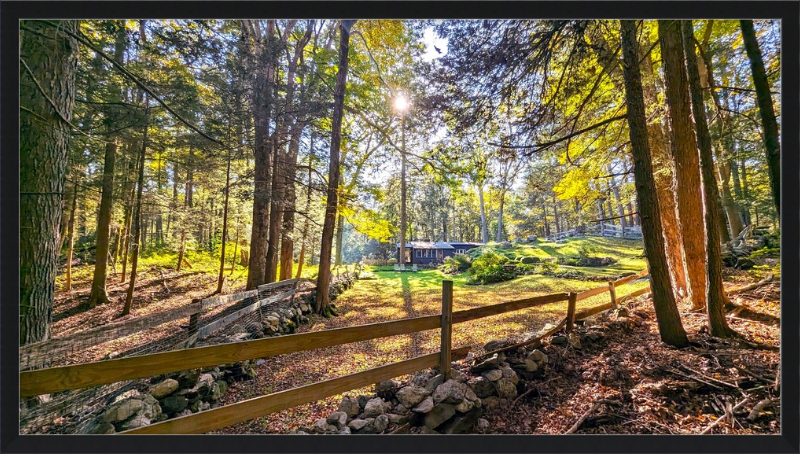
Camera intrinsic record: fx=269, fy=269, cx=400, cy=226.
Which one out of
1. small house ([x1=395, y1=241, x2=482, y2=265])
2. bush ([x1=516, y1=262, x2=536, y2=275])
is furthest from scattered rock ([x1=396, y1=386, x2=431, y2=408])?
small house ([x1=395, y1=241, x2=482, y2=265])

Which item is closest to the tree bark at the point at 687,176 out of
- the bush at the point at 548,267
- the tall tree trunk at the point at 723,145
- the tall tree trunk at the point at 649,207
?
the tall tree trunk at the point at 723,145

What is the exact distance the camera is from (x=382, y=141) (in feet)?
21.6

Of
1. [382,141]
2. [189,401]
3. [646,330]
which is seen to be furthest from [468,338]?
[382,141]

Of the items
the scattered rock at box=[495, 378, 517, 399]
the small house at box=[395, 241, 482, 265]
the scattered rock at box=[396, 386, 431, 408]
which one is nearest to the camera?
the scattered rock at box=[396, 386, 431, 408]

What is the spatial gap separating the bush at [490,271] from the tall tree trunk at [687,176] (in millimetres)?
6034

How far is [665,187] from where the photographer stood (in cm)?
515

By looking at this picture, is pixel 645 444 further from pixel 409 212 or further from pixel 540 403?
pixel 409 212

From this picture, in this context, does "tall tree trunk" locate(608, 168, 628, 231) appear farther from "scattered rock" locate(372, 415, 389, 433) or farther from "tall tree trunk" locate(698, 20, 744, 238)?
"scattered rock" locate(372, 415, 389, 433)

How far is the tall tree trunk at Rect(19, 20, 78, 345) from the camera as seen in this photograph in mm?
2053

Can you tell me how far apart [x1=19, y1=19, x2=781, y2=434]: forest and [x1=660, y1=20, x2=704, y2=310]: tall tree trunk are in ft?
0.09

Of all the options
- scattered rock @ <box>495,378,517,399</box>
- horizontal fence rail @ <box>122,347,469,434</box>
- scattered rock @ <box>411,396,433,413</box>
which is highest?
Result: horizontal fence rail @ <box>122,347,469,434</box>

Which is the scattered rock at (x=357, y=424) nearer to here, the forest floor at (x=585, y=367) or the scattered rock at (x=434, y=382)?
the scattered rock at (x=434, y=382)
